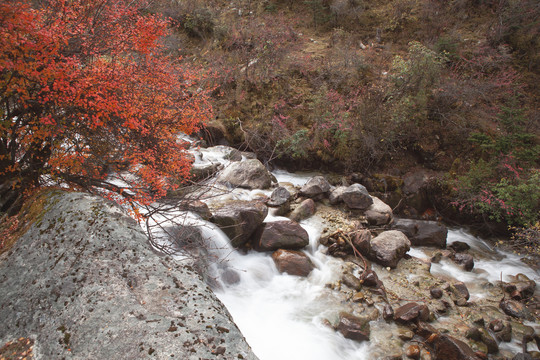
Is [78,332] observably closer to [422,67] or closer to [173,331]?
[173,331]

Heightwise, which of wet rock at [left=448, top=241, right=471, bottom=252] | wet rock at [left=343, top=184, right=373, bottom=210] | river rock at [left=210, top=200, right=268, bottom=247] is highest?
river rock at [left=210, top=200, right=268, bottom=247]

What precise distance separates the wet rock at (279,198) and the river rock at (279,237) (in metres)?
1.41

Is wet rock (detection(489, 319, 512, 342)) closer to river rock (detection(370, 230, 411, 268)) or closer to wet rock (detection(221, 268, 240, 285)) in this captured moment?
river rock (detection(370, 230, 411, 268))

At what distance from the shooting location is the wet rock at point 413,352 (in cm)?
486

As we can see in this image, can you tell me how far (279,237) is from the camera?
23.9 ft

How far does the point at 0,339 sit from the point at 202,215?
4.97m

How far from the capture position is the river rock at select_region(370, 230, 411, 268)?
7262 mm

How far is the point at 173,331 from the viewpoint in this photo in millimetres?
2061

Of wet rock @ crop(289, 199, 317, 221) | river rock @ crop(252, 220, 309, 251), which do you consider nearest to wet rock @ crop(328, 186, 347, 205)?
wet rock @ crop(289, 199, 317, 221)

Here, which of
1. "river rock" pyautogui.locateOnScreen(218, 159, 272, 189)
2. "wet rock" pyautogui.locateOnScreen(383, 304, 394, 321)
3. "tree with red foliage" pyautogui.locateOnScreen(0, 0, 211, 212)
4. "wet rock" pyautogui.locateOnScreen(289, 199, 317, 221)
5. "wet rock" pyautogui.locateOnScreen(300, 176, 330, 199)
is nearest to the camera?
"tree with red foliage" pyautogui.locateOnScreen(0, 0, 211, 212)

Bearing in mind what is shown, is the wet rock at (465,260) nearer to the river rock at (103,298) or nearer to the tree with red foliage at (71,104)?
the river rock at (103,298)

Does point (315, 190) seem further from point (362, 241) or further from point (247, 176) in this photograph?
point (362, 241)

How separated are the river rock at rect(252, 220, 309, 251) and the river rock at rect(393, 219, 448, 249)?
141 inches

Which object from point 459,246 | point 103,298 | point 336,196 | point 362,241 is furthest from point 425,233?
point 103,298
